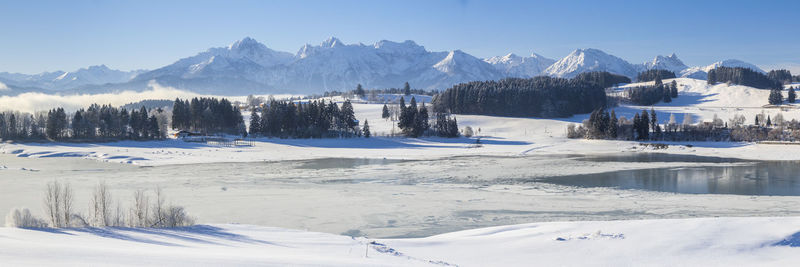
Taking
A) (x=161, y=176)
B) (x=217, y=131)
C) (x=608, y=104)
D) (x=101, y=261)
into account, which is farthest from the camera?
(x=608, y=104)

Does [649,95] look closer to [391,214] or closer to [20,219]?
[391,214]

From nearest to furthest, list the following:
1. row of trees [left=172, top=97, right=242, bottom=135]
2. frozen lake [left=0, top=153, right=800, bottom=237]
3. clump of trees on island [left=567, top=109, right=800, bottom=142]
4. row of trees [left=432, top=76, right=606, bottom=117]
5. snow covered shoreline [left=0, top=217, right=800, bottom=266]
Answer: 1. snow covered shoreline [left=0, top=217, right=800, bottom=266]
2. frozen lake [left=0, top=153, right=800, bottom=237]
3. clump of trees on island [left=567, top=109, right=800, bottom=142]
4. row of trees [left=172, top=97, right=242, bottom=135]
5. row of trees [left=432, top=76, right=606, bottom=117]

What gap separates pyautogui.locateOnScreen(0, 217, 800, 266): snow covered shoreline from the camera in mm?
13500

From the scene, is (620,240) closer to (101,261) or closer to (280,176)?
(101,261)

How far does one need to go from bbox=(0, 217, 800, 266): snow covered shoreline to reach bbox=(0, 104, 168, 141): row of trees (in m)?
75.8

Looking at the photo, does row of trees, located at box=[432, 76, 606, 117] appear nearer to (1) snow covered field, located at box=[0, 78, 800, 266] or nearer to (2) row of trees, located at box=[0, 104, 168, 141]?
(2) row of trees, located at box=[0, 104, 168, 141]

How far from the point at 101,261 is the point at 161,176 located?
35123mm

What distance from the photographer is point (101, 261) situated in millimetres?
11164

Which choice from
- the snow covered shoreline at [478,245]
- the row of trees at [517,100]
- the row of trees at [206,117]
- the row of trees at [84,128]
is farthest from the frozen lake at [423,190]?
the row of trees at [517,100]

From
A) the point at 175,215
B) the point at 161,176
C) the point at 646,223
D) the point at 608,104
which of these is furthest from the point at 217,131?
the point at 608,104

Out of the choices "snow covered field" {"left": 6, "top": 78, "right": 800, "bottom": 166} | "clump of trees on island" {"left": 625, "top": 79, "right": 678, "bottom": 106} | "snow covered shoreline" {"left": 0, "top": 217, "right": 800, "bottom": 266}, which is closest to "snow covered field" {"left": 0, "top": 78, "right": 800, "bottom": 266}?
"snow covered shoreline" {"left": 0, "top": 217, "right": 800, "bottom": 266}

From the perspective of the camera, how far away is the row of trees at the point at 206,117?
99188 millimetres

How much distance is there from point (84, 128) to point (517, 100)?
107918mm

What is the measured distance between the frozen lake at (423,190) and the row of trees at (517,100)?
8947cm
